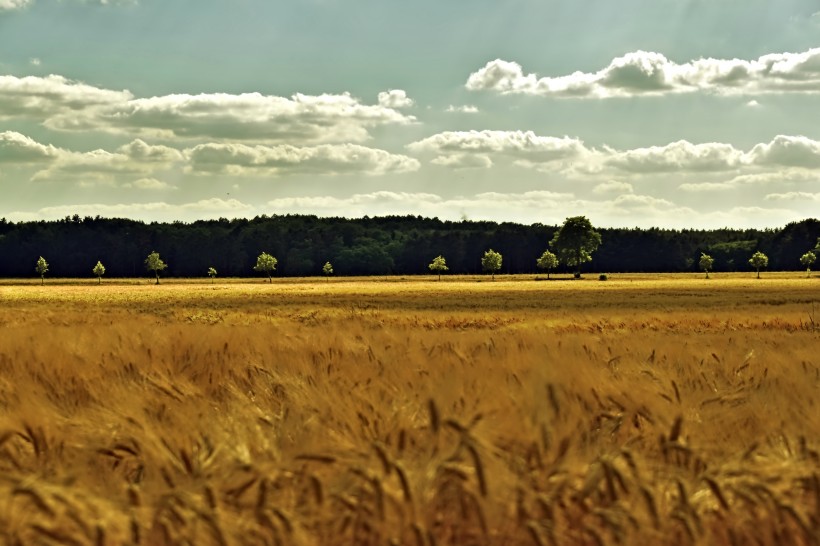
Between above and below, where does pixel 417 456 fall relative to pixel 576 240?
below

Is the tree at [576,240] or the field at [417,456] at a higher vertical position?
the tree at [576,240]

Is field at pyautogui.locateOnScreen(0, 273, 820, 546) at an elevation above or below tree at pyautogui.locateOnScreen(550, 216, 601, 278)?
below

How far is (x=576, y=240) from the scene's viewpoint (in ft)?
522

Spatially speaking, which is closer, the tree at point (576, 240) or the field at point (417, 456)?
the field at point (417, 456)

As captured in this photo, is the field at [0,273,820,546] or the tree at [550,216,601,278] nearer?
the field at [0,273,820,546]

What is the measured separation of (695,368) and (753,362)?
2.51 ft

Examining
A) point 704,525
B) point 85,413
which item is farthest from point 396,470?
point 85,413

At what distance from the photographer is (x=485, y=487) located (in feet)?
9.73

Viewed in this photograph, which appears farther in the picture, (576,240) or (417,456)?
(576,240)

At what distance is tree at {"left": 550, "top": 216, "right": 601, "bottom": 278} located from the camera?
159m

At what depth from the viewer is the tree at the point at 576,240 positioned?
159125 mm

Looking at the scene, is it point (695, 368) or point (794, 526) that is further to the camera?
point (695, 368)

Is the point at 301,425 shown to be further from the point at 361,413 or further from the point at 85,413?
the point at 85,413

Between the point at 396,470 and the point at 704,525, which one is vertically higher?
the point at 396,470
